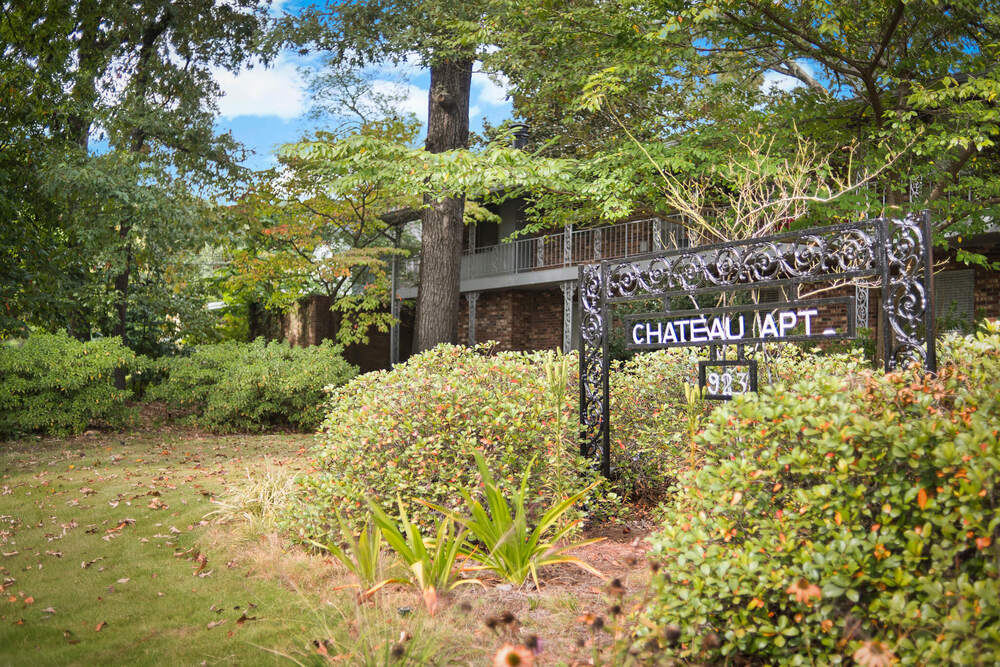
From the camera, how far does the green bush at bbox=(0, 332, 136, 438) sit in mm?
10695

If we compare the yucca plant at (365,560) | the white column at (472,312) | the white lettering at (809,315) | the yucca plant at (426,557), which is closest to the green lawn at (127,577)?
the yucca plant at (365,560)

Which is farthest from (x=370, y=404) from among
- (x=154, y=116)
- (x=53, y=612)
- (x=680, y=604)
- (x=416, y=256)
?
(x=416, y=256)

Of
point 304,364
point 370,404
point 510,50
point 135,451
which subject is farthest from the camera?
point 304,364

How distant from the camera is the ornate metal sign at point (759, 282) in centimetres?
384

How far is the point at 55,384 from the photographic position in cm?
1097

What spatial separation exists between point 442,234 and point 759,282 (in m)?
8.12

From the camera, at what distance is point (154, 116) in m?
13.7

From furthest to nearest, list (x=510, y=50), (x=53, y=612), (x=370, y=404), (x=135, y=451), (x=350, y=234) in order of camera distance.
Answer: (x=350, y=234), (x=510, y=50), (x=135, y=451), (x=370, y=404), (x=53, y=612)

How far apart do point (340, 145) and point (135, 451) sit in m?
5.17

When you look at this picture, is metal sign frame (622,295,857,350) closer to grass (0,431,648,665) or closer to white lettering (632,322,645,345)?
white lettering (632,322,645,345)

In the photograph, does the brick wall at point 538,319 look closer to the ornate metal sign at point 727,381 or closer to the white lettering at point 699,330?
the ornate metal sign at point 727,381

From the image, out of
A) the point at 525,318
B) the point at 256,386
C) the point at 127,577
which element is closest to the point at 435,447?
the point at 127,577

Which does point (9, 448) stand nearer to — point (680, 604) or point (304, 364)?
point (304, 364)

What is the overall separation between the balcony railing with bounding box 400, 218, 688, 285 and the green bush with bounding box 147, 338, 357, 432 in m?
6.84
